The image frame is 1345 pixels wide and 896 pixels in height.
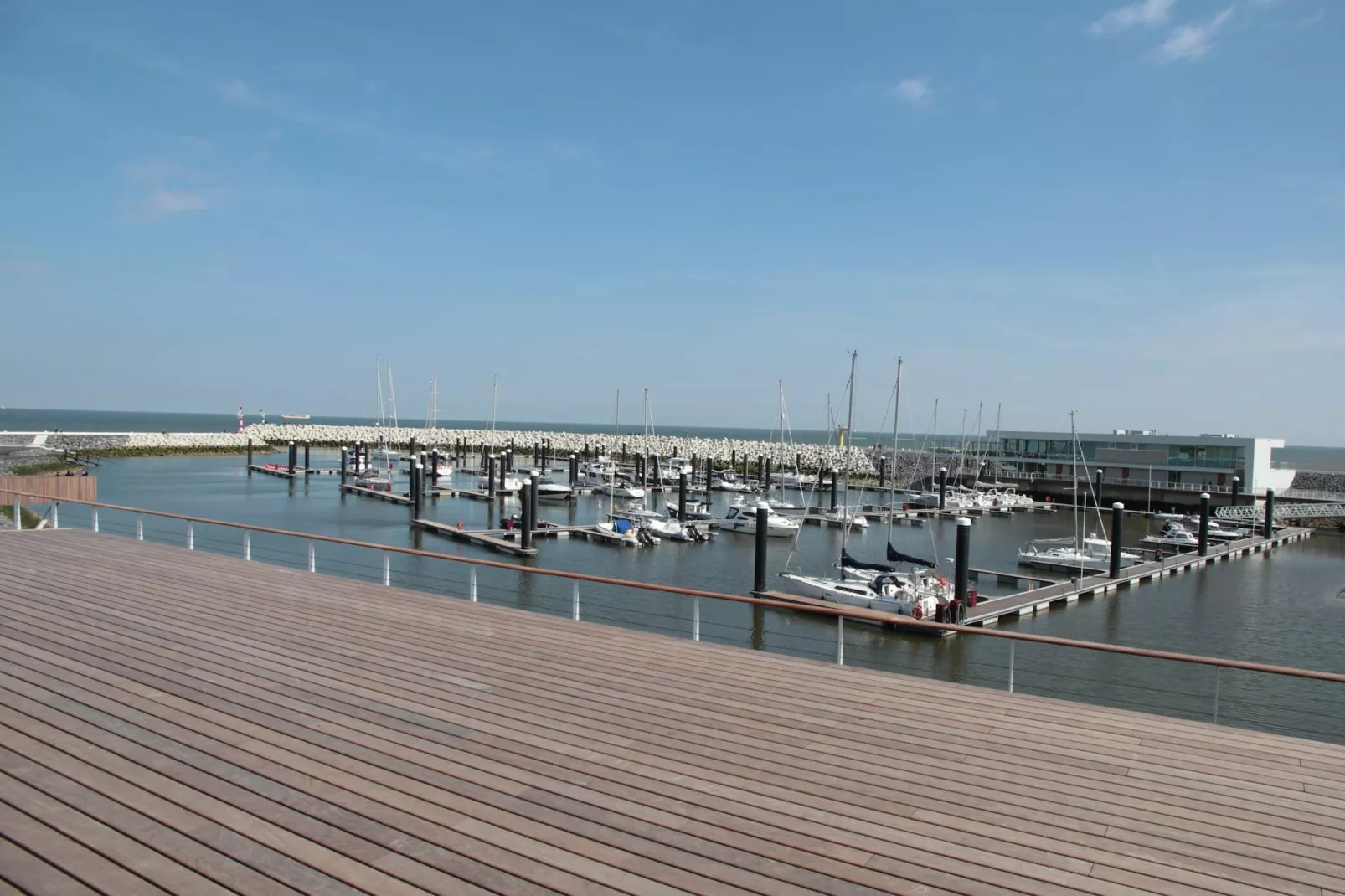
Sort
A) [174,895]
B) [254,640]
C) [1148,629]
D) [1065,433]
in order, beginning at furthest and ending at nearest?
[1065,433]
[1148,629]
[254,640]
[174,895]

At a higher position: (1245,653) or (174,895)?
(174,895)

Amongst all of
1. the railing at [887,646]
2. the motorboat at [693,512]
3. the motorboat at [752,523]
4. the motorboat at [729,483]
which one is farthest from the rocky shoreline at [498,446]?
the railing at [887,646]

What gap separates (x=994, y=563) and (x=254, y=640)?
28818mm

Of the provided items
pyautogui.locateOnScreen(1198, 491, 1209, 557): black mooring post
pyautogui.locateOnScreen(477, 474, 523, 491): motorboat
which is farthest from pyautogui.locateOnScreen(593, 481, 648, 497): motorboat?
pyautogui.locateOnScreen(1198, 491, 1209, 557): black mooring post

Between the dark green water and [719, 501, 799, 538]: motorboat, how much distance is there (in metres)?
1.06

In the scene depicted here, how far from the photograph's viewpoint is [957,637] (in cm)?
1980

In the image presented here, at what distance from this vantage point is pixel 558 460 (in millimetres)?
76188

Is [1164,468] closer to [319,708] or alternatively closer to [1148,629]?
[1148,629]

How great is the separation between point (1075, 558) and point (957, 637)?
1255cm

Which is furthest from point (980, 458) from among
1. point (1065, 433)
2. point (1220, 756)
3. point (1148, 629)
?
point (1220, 756)

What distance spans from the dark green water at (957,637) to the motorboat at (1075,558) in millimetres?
973

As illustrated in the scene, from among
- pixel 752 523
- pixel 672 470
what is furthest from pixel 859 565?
pixel 672 470

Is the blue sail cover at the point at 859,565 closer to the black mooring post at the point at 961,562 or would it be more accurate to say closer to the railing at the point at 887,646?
the railing at the point at 887,646

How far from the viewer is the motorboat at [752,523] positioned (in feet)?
118
